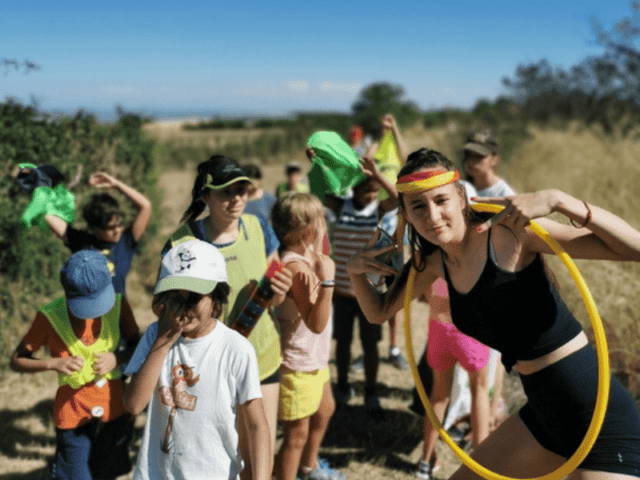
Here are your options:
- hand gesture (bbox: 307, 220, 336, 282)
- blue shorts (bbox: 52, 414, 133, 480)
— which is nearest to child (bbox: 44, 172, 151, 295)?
blue shorts (bbox: 52, 414, 133, 480)

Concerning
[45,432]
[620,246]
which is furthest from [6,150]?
[620,246]

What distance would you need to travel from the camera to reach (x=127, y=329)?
2.98 meters

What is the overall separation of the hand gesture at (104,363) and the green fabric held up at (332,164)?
170 cm

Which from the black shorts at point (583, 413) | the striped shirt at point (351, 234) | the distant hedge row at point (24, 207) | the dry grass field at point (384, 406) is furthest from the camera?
the distant hedge row at point (24, 207)

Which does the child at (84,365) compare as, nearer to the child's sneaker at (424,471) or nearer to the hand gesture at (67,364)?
the hand gesture at (67,364)

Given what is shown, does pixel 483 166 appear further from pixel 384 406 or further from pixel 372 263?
pixel 372 263

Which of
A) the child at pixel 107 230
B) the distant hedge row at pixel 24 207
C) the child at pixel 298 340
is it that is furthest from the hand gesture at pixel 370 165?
the distant hedge row at pixel 24 207

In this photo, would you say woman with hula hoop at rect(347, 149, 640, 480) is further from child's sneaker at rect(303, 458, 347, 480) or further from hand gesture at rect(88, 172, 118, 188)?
hand gesture at rect(88, 172, 118, 188)

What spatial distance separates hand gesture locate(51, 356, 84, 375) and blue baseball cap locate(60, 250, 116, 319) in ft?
0.73

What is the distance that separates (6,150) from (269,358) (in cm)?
403

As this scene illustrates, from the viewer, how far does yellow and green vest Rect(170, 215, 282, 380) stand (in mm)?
2793

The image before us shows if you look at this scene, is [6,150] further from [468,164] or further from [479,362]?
[479,362]

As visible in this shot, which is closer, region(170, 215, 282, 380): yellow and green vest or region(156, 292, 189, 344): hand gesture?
region(156, 292, 189, 344): hand gesture

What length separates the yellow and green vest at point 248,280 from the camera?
2.79m
